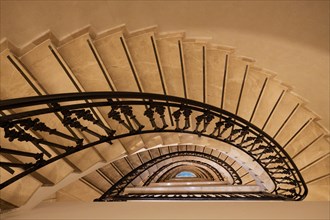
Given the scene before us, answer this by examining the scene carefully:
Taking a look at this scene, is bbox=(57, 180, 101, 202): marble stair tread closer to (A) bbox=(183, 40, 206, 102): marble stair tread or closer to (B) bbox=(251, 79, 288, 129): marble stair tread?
(A) bbox=(183, 40, 206, 102): marble stair tread

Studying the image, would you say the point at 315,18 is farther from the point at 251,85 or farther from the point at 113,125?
the point at 113,125

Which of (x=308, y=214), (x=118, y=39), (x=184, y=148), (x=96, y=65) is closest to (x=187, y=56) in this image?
(x=118, y=39)

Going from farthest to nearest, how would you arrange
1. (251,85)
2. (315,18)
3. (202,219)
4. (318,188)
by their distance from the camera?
1. (318,188)
2. (251,85)
3. (315,18)
4. (202,219)

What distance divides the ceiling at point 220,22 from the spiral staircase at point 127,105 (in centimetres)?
16

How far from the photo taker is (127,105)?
8.70 feet

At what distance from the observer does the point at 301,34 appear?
3.02 metres

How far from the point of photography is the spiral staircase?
2.39m

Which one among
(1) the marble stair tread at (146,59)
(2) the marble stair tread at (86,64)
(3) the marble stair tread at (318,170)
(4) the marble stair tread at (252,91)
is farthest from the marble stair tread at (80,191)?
(3) the marble stair tread at (318,170)

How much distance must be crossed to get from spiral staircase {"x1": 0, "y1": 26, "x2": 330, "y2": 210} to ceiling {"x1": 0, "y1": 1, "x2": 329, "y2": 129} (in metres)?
0.16

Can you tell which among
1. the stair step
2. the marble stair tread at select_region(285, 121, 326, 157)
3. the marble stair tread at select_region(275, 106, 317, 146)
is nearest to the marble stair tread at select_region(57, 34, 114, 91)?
the marble stair tread at select_region(275, 106, 317, 146)

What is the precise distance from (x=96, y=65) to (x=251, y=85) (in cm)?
281

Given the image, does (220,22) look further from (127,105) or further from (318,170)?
(318,170)

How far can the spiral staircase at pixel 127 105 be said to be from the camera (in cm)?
239

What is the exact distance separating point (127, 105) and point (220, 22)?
176 cm
